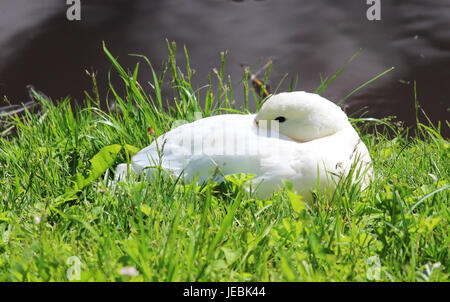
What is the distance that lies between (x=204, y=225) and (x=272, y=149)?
57 cm

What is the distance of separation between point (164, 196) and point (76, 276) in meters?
0.55

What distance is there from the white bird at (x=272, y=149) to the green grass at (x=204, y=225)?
0.07 m

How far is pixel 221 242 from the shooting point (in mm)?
1683

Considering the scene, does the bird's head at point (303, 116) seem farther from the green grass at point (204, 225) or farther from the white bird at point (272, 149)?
the green grass at point (204, 225)

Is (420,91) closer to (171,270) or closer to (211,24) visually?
(211,24)

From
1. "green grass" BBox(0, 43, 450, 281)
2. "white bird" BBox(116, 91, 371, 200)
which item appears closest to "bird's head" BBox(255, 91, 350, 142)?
"white bird" BBox(116, 91, 371, 200)

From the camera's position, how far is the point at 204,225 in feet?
5.20

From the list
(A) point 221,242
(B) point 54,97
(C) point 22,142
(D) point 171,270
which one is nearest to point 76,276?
(D) point 171,270

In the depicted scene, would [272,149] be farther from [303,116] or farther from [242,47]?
[242,47]

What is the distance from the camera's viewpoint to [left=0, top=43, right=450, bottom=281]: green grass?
151cm

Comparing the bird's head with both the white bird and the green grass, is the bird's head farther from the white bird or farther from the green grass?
the green grass

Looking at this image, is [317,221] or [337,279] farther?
[317,221]

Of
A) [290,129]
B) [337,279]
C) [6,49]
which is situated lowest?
[337,279]

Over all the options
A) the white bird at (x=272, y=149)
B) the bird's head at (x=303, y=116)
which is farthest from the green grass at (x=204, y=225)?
the bird's head at (x=303, y=116)
